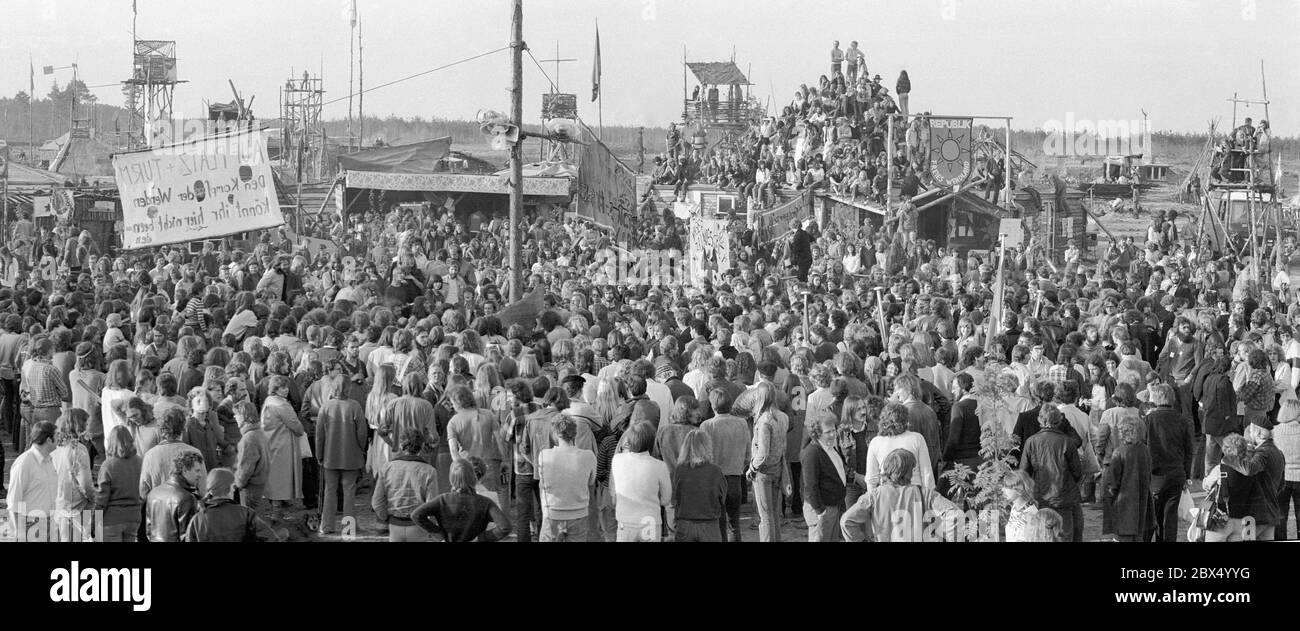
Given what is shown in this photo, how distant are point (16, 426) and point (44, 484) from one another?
5.25 metres

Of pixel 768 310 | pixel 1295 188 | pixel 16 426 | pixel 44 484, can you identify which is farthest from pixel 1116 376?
pixel 1295 188

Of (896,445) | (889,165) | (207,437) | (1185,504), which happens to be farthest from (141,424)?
(889,165)

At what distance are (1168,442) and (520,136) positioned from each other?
8177mm

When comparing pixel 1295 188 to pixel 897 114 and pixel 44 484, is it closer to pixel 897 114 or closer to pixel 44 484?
pixel 897 114

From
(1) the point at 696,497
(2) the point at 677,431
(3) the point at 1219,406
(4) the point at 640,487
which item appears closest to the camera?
(4) the point at 640,487

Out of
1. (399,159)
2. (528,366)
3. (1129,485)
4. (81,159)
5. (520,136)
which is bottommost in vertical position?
(1129,485)

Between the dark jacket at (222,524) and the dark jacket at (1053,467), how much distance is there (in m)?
4.41

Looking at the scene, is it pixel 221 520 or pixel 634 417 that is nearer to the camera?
pixel 221 520

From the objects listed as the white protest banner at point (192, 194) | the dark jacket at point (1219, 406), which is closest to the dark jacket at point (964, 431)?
the dark jacket at point (1219, 406)

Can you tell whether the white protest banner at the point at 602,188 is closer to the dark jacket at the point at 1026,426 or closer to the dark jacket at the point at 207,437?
the dark jacket at the point at 207,437

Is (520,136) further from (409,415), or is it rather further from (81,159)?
(81,159)

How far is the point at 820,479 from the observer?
339 inches

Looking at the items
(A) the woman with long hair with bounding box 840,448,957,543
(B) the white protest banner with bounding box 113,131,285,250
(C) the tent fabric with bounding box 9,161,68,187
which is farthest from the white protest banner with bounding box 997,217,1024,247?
(C) the tent fabric with bounding box 9,161,68,187

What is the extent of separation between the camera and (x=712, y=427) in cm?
926
